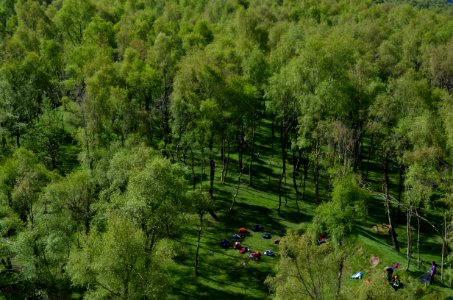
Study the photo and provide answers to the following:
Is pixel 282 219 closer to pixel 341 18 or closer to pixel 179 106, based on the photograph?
pixel 179 106

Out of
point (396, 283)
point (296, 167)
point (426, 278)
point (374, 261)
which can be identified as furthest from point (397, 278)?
point (296, 167)

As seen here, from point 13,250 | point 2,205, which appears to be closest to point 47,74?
point 2,205

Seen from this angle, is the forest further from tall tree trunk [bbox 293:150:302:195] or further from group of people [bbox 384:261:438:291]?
group of people [bbox 384:261:438:291]

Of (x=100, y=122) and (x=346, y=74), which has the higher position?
(x=346, y=74)

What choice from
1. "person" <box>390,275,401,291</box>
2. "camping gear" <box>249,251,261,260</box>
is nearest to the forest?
"camping gear" <box>249,251,261,260</box>

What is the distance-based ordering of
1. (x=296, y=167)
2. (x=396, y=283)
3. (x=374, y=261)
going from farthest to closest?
(x=296, y=167) → (x=374, y=261) → (x=396, y=283)

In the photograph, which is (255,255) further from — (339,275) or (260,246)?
(339,275)
